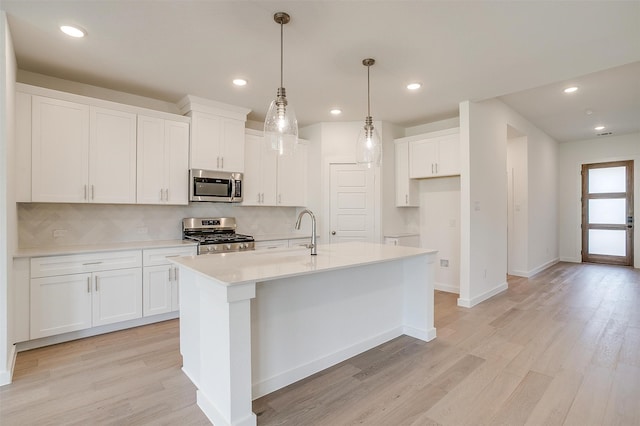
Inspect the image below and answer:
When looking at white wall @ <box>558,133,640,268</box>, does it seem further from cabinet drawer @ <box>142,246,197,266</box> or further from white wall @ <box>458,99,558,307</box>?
cabinet drawer @ <box>142,246,197,266</box>

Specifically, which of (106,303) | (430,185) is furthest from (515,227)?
(106,303)

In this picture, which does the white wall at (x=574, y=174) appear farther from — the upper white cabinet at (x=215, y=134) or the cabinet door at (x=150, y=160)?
the cabinet door at (x=150, y=160)

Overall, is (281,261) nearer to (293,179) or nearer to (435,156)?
(293,179)

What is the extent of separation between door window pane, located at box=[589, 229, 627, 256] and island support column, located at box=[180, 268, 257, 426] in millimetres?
8621

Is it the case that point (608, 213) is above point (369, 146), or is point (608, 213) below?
below

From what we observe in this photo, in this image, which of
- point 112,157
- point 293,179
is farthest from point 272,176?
point 112,157

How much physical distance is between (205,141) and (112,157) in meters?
1.05

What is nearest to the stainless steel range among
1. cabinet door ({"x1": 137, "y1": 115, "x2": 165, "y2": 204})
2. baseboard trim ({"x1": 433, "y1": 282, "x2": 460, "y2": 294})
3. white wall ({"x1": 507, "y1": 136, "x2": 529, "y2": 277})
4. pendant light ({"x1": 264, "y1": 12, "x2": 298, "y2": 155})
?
cabinet door ({"x1": 137, "y1": 115, "x2": 165, "y2": 204})

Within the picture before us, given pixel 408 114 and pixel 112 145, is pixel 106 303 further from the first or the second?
pixel 408 114

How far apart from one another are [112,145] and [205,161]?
3.30 ft

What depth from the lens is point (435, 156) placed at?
15.8ft

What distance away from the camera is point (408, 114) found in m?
4.80

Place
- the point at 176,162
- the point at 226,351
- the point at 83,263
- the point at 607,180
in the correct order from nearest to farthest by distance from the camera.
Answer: the point at 226,351, the point at 83,263, the point at 176,162, the point at 607,180

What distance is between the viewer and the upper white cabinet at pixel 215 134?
401cm
